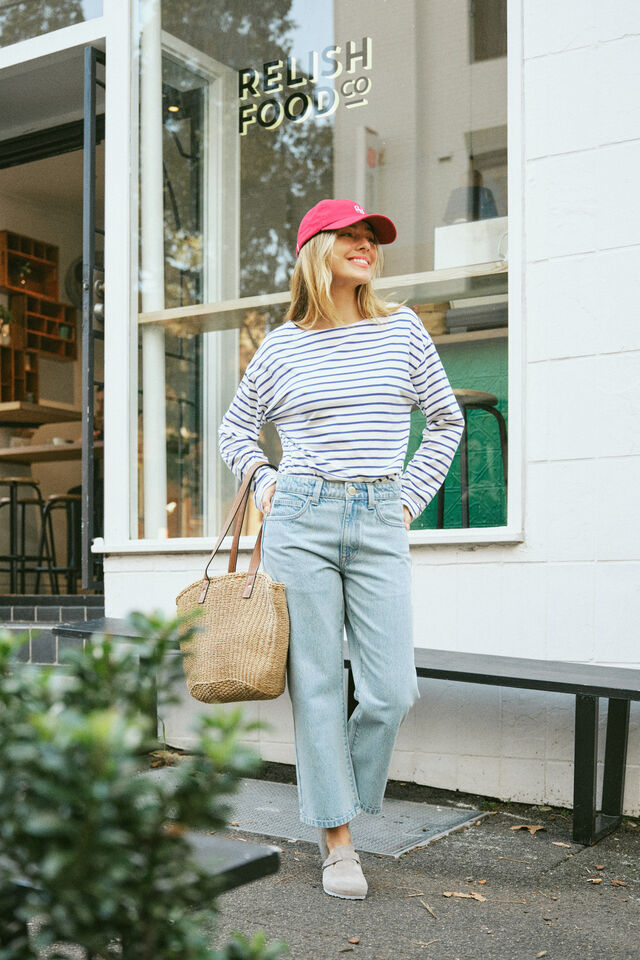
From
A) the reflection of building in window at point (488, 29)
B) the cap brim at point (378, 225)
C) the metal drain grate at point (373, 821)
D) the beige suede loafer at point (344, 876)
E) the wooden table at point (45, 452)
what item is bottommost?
the metal drain grate at point (373, 821)

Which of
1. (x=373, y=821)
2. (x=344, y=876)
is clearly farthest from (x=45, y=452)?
(x=344, y=876)

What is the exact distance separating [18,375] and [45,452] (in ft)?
9.73

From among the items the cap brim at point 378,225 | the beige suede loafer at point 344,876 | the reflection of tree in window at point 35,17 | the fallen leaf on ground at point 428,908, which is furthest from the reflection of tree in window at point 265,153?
the fallen leaf on ground at point 428,908

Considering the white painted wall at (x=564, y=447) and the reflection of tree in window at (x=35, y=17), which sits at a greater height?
the reflection of tree in window at (x=35, y=17)

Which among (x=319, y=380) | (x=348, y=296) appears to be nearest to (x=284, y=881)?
(x=319, y=380)

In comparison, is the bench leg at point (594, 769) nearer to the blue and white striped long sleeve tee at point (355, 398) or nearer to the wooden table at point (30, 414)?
the blue and white striped long sleeve tee at point (355, 398)

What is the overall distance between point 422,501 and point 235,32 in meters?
3.28

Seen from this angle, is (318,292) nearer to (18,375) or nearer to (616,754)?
(616,754)

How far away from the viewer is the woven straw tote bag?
9.04 feet

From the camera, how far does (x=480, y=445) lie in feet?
13.9

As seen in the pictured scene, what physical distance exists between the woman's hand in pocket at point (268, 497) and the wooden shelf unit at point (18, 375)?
779 centimetres

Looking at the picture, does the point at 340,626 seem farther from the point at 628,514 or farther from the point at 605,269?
the point at 605,269

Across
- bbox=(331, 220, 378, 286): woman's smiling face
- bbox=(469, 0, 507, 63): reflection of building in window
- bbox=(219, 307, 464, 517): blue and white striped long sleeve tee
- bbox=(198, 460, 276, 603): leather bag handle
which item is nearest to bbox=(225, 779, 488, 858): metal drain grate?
bbox=(198, 460, 276, 603): leather bag handle

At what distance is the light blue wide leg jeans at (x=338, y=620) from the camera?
A: 9.14 ft
